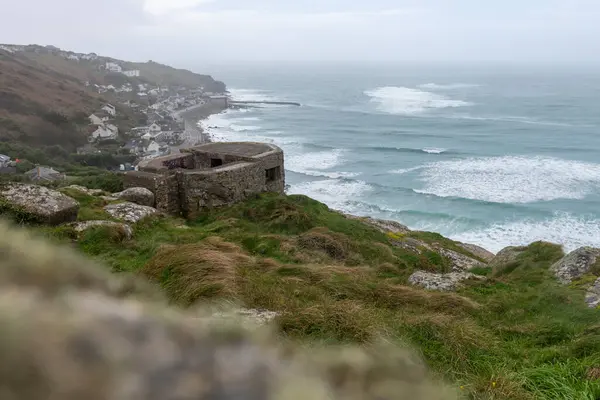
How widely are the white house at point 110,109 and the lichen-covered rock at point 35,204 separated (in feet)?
224

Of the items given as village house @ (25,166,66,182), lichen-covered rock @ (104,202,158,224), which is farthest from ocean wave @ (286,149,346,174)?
lichen-covered rock @ (104,202,158,224)

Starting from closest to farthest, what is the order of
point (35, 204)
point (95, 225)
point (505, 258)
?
1. point (35, 204)
2. point (95, 225)
3. point (505, 258)

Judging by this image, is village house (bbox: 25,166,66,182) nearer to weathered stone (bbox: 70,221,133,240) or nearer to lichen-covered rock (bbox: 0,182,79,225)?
lichen-covered rock (bbox: 0,182,79,225)

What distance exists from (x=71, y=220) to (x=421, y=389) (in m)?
9.21

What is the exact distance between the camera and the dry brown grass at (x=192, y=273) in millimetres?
5520

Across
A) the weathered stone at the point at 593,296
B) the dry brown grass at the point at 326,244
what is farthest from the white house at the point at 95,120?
the weathered stone at the point at 593,296

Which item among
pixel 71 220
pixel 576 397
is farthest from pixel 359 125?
pixel 576 397

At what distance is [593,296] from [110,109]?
76334 mm

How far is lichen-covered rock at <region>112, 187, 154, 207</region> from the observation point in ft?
48.6

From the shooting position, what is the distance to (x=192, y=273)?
6.27 meters

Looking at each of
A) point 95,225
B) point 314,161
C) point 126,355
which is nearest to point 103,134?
point 314,161

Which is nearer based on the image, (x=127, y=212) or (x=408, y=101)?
(x=127, y=212)

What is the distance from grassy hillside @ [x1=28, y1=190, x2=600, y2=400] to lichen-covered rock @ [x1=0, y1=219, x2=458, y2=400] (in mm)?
1790

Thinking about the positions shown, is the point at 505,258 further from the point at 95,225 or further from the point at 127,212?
the point at 95,225
